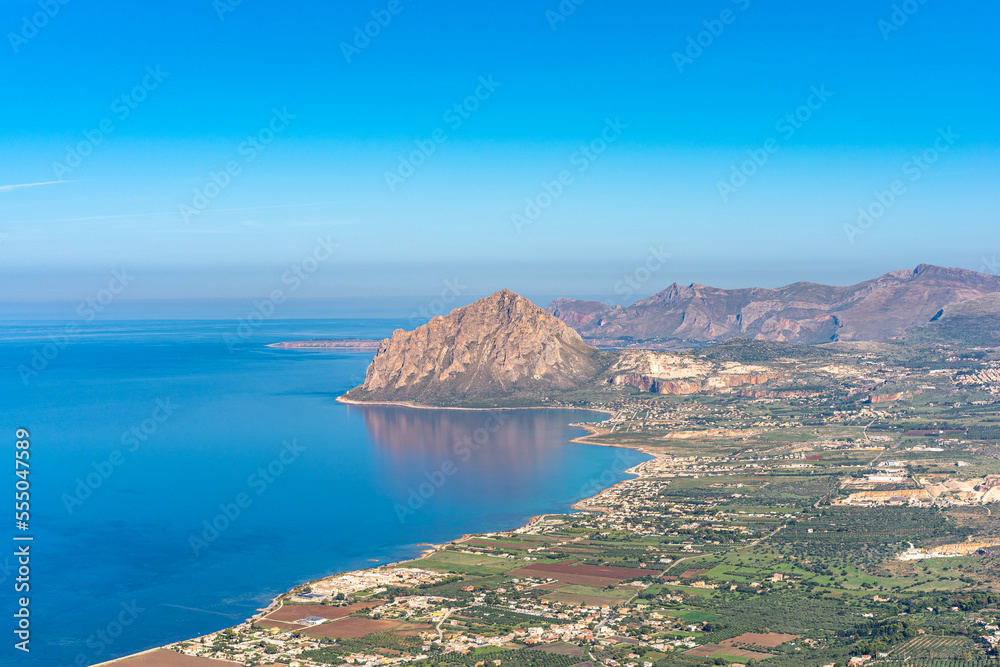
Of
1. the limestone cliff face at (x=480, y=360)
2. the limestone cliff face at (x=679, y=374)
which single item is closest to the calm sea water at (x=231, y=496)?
the limestone cliff face at (x=480, y=360)

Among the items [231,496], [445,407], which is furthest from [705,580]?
[445,407]

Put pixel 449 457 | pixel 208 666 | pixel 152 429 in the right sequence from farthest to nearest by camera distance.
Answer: pixel 152 429 < pixel 449 457 < pixel 208 666

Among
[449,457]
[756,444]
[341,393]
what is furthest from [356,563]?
[341,393]

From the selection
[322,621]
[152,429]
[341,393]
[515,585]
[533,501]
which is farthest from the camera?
[341,393]

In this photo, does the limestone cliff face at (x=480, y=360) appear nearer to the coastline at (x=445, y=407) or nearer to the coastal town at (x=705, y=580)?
the coastline at (x=445, y=407)

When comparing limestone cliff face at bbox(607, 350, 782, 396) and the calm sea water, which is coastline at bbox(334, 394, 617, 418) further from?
limestone cliff face at bbox(607, 350, 782, 396)

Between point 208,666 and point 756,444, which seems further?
point 756,444

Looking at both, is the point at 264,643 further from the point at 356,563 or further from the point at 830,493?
the point at 830,493
